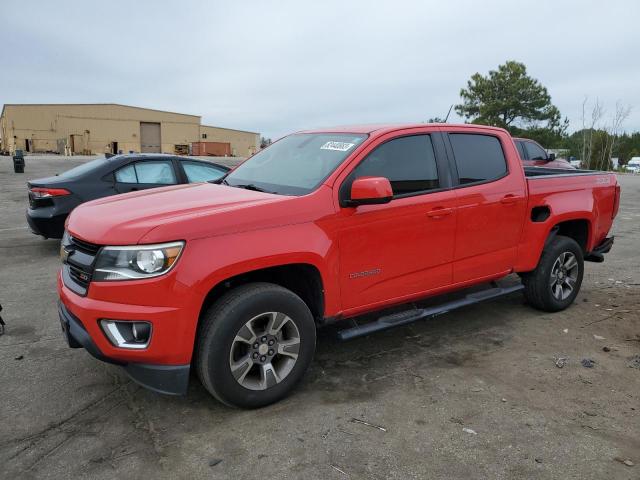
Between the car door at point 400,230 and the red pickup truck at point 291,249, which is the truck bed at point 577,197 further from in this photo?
the car door at point 400,230

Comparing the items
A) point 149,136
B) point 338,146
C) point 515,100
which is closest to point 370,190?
point 338,146

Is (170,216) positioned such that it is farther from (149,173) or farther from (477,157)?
(149,173)

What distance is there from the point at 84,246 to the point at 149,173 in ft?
16.0

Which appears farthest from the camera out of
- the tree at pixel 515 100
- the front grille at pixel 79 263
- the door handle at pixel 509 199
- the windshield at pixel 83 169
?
the tree at pixel 515 100

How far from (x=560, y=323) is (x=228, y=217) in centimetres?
353

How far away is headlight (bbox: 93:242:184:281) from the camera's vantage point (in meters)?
2.74

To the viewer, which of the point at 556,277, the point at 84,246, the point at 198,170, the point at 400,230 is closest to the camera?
the point at 84,246

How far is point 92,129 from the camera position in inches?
2527

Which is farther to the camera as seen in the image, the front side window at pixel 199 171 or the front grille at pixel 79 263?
the front side window at pixel 199 171

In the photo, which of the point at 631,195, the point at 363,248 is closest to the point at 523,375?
the point at 363,248

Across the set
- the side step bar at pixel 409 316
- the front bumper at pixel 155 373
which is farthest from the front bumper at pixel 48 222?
the side step bar at pixel 409 316

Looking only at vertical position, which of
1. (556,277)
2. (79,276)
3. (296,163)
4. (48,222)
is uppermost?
(296,163)

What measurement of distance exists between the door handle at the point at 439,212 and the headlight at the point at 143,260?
193 cm

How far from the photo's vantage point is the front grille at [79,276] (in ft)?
9.51
